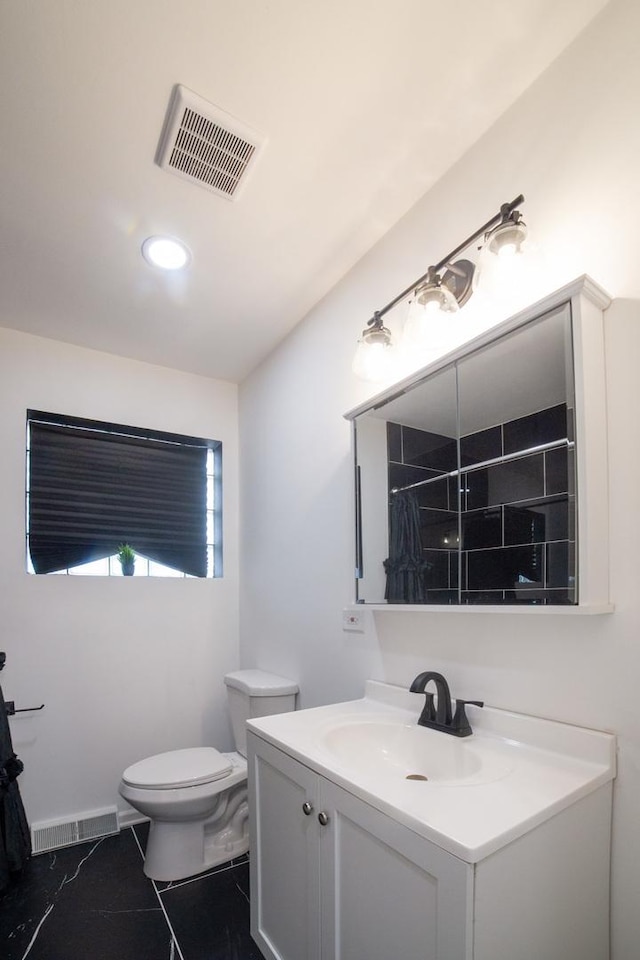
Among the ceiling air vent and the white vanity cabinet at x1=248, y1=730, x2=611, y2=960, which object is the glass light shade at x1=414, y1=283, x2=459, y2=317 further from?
the white vanity cabinet at x1=248, y1=730, x2=611, y2=960

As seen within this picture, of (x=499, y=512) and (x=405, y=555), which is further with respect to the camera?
(x=405, y=555)

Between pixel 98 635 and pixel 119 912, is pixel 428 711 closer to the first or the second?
pixel 119 912

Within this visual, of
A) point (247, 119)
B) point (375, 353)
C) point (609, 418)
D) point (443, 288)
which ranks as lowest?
point (609, 418)

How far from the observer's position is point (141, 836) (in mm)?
2281

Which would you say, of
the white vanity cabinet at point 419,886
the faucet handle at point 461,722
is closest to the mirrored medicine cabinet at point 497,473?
the faucet handle at point 461,722

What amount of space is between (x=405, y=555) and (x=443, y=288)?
2.64 ft

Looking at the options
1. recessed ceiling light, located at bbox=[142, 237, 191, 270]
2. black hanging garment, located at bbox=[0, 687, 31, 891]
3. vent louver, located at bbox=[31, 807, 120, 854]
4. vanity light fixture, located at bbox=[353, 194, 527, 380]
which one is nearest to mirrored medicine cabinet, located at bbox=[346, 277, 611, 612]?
vanity light fixture, located at bbox=[353, 194, 527, 380]

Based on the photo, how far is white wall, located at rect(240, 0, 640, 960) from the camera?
1.07m

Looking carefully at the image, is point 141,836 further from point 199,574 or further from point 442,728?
point 442,728

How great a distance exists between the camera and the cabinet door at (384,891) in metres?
0.82

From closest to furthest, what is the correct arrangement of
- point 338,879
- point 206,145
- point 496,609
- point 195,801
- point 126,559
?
point 338,879
point 496,609
point 206,145
point 195,801
point 126,559

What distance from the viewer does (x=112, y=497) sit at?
2.62 metres

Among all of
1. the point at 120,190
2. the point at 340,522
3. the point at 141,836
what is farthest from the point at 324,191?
the point at 141,836

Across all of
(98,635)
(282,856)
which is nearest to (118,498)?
(98,635)
